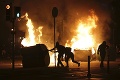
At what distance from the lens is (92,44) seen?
132ft

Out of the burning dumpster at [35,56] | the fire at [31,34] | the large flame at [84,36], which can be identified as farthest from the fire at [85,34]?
the burning dumpster at [35,56]

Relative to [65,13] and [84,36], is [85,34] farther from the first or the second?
[65,13]

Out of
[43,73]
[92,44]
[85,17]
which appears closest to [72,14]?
[85,17]

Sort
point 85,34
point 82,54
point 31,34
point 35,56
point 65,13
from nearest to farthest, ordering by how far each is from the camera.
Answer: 1. point 35,56
2. point 82,54
3. point 85,34
4. point 65,13
5. point 31,34

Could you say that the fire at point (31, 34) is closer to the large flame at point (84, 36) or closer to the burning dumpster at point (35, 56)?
the large flame at point (84, 36)

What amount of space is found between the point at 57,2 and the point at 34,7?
237 centimetres

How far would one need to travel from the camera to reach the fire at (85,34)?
39.5m

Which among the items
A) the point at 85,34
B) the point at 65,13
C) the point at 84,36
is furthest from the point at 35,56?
the point at 65,13

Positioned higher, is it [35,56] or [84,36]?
[84,36]

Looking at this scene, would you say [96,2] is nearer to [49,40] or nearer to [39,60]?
[49,40]

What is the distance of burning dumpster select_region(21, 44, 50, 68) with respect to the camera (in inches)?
1077

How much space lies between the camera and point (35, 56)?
27438 millimetres

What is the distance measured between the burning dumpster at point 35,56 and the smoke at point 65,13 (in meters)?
15.0

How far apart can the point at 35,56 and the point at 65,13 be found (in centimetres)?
1638
